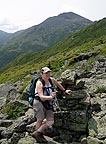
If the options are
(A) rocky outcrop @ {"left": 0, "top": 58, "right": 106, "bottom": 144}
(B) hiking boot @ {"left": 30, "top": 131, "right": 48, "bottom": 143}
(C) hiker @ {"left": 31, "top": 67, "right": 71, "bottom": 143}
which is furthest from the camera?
(A) rocky outcrop @ {"left": 0, "top": 58, "right": 106, "bottom": 144}

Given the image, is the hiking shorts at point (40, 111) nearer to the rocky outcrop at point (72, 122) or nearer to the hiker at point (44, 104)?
the hiker at point (44, 104)

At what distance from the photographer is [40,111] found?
15500 mm

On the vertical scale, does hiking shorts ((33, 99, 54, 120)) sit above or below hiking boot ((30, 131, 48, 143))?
above

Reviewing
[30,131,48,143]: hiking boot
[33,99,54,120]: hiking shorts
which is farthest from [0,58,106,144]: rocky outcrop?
[33,99,54,120]: hiking shorts

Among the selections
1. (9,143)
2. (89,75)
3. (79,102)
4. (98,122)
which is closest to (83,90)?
(79,102)

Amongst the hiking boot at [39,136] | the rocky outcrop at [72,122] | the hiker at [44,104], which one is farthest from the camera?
the rocky outcrop at [72,122]

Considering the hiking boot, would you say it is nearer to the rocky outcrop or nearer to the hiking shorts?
the rocky outcrop

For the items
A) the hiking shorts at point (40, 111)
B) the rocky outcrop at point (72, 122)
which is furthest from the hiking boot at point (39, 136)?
the hiking shorts at point (40, 111)

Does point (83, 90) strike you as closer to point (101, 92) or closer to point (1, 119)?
point (101, 92)

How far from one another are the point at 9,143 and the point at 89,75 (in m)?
14.3

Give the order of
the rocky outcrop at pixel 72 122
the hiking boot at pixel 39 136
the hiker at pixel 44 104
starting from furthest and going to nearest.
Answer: the rocky outcrop at pixel 72 122 → the hiking boot at pixel 39 136 → the hiker at pixel 44 104

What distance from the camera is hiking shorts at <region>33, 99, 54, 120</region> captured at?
1542 cm

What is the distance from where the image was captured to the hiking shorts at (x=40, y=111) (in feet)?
50.6

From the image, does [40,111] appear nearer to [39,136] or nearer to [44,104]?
[44,104]
